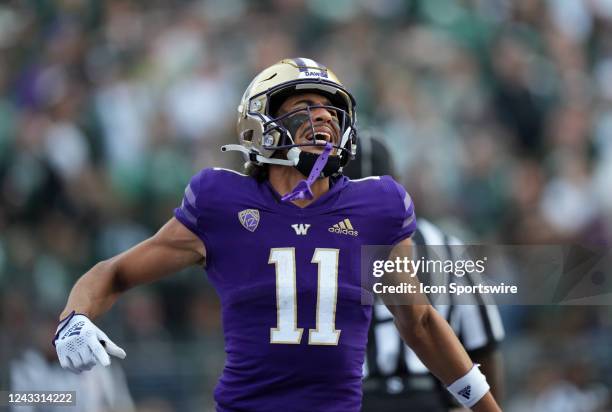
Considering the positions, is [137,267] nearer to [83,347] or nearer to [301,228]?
[83,347]

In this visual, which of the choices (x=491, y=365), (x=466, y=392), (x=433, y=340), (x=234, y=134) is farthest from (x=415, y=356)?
(x=234, y=134)

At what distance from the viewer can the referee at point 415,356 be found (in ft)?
19.7

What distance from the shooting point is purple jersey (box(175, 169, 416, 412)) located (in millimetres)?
4500

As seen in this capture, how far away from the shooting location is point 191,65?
11.6 m

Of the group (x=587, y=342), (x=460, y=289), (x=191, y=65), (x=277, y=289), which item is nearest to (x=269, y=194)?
(x=277, y=289)

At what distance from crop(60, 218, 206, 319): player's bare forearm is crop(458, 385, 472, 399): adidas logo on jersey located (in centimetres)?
118

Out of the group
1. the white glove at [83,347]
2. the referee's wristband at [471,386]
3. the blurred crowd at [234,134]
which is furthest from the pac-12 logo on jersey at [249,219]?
the blurred crowd at [234,134]

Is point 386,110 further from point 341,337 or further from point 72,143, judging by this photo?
point 341,337

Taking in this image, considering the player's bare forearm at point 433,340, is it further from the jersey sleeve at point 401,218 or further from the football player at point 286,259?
the jersey sleeve at point 401,218

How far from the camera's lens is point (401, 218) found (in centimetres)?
475

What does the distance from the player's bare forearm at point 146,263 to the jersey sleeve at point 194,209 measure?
0.02 metres

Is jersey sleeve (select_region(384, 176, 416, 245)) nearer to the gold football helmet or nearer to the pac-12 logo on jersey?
the gold football helmet

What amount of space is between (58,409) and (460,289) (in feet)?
8.27

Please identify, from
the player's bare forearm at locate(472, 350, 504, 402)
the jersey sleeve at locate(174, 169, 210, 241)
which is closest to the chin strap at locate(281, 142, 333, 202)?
the jersey sleeve at locate(174, 169, 210, 241)
